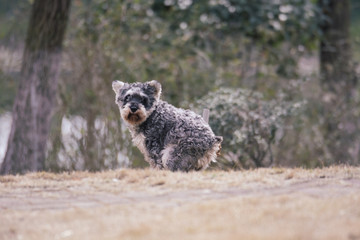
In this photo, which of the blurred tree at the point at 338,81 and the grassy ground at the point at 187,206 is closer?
the grassy ground at the point at 187,206

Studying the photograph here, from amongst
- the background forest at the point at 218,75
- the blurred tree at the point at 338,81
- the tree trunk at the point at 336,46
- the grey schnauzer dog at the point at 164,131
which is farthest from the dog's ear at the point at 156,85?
the tree trunk at the point at 336,46

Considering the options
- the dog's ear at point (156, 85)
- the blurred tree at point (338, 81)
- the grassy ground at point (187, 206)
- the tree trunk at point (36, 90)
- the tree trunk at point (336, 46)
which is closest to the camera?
the grassy ground at point (187, 206)

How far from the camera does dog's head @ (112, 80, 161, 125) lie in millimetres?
7895

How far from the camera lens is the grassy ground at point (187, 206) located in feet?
16.7

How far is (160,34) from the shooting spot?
14773 mm

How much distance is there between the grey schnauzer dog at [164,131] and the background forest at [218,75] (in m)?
2.54

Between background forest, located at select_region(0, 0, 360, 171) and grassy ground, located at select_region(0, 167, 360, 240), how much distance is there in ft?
10.5

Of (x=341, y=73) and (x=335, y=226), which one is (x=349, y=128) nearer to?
(x=341, y=73)

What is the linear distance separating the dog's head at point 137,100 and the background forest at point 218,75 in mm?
2821

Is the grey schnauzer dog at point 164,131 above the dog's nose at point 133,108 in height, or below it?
below

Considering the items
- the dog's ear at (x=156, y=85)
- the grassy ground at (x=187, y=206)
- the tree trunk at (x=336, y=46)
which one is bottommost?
the grassy ground at (x=187, y=206)

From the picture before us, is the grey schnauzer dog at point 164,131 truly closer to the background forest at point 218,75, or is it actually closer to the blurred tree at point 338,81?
the background forest at point 218,75

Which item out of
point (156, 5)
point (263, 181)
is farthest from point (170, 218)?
point (156, 5)

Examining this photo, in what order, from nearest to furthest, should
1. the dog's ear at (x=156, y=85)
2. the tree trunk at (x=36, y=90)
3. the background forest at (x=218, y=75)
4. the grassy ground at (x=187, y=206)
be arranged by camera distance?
the grassy ground at (x=187, y=206) < the dog's ear at (x=156, y=85) < the background forest at (x=218, y=75) < the tree trunk at (x=36, y=90)
